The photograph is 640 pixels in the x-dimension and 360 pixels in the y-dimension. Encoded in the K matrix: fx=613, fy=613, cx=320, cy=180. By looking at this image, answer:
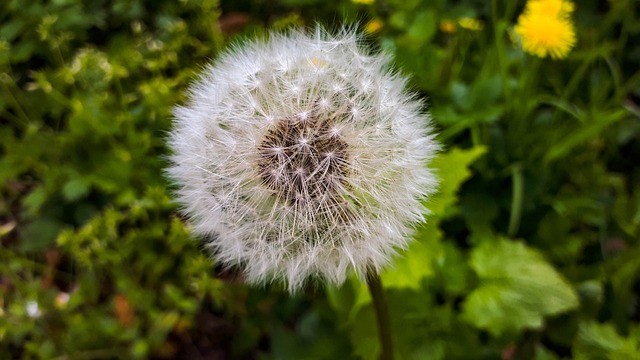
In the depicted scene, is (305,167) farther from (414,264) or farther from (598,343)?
(598,343)

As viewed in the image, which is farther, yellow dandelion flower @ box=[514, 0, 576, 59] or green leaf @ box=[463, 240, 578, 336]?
yellow dandelion flower @ box=[514, 0, 576, 59]

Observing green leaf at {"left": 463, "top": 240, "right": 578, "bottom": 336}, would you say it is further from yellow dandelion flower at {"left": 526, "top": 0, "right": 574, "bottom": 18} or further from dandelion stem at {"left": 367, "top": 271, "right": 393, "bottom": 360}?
yellow dandelion flower at {"left": 526, "top": 0, "right": 574, "bottom": 18}

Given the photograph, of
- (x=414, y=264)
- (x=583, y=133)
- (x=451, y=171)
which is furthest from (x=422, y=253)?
(x=583, y=133)

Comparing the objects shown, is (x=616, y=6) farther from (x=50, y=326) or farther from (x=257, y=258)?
(x=50, y=326)

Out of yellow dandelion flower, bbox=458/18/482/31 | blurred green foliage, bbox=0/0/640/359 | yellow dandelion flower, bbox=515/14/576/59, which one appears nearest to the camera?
blurred green foliage, bbox=0/0/640/359

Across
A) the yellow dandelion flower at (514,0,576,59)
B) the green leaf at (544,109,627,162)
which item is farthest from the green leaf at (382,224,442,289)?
the yellow dandelion flower at (514,0,576,59)

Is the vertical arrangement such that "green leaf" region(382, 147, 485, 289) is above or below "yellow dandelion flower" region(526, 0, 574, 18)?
below
